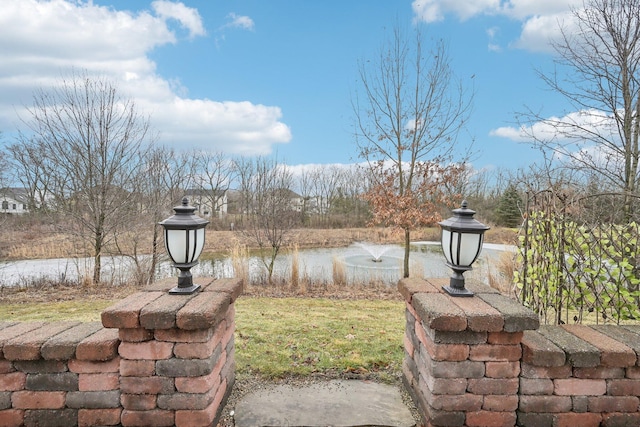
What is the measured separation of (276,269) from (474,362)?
6.15 m

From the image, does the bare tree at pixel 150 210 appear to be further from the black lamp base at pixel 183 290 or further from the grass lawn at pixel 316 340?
the black lamp base at pixel 183 290

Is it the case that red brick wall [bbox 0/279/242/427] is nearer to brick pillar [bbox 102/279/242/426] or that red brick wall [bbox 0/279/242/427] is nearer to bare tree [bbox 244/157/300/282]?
brick pillar [bbox 102/279/242/426]

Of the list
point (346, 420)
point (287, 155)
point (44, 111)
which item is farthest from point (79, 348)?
point (287, 155)

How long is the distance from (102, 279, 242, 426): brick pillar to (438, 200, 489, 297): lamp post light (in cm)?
123

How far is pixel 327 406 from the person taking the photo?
6.13ft

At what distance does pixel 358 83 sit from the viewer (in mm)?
6555

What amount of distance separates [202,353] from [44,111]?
6669 mm

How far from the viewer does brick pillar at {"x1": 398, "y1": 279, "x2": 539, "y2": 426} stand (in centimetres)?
149

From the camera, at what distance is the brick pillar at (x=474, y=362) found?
58.7 inches

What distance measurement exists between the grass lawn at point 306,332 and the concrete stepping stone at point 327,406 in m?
A: 0.20

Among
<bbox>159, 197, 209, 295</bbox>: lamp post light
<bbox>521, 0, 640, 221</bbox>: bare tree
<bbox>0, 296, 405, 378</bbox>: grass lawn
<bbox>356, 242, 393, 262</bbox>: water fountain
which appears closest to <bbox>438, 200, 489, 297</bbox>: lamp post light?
<bbox>0, 296, 405, 378</bbox>: grass lawn

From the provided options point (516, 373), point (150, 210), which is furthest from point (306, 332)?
point (150, 210)

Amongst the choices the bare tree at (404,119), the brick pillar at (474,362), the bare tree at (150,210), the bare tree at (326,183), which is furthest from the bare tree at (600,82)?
the bare tree at (326,183)

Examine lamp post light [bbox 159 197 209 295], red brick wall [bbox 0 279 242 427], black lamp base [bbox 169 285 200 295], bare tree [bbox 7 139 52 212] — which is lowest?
red brick wall [bbox 0 279 242 427]
